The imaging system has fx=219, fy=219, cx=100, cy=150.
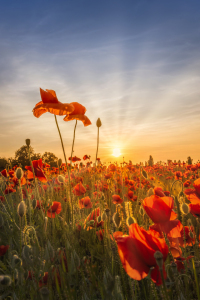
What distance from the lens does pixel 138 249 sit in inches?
36.3

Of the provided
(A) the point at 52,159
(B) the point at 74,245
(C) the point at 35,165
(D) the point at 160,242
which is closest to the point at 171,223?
(D) the point at 160,242

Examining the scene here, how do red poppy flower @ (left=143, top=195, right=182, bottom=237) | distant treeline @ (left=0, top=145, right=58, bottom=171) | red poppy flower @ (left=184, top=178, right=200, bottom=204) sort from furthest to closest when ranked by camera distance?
distant treeline @ (left=0, top=145, right=58, bottom=171)
red poppy flower @ (left=184, top=178, right=200, bottom=204)
red poppy flower @ (left=143, top=195, right=182, bottom=237)

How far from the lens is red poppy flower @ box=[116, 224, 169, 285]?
0.90 m

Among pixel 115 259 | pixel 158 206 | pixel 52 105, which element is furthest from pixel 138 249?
pixel 52 105

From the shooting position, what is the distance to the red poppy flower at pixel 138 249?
904 millimetres

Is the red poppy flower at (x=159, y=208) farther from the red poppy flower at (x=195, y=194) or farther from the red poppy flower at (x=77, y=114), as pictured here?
the red poppy flower at (x=77, y=114)

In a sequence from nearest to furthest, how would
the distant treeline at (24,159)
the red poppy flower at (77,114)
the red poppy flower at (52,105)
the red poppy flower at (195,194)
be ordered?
1. the red poppy flower at (195,194)
2. the red poppy flower at (52,105)
3. the red poppy flower at (77,114)
4. the distant treeline at (24,159)

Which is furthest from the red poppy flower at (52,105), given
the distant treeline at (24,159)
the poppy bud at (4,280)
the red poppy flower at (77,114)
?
the distant treeline at (24,159)

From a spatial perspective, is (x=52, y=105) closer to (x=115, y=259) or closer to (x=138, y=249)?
(x=115, y=259)

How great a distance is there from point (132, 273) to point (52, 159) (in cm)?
2081

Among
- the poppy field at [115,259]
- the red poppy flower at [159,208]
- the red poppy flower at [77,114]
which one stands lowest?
the poppy field at [115,259]

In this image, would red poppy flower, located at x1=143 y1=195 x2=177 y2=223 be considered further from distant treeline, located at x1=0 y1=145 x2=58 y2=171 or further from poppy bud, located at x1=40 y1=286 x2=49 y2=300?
distant treeline, located at x1=0 y1=145 x2=58 y2=171

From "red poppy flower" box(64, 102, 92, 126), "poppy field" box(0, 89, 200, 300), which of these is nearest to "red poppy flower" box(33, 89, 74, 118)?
"poppy field" box(0, 89, 200, 300)

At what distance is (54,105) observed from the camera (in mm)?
2160
